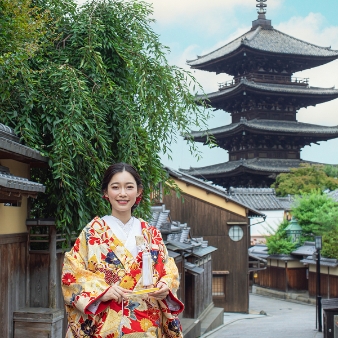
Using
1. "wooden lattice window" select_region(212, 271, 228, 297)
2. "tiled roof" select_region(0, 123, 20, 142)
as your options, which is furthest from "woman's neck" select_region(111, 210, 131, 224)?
"wooden lattice window" select_region(212, 271, 228, 297)

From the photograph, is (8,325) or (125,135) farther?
(125,135)

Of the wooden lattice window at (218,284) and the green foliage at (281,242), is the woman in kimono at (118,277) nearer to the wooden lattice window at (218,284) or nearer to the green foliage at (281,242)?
the wooden lattice window at (218,284)

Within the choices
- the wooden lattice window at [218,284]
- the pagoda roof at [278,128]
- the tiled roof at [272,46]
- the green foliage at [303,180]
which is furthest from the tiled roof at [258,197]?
the tiled roof at [272,46]

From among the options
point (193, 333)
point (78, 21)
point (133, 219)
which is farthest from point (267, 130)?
point (133, 219)

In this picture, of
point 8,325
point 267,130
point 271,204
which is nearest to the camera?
point 8,325

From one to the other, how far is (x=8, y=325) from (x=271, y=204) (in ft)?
83.2

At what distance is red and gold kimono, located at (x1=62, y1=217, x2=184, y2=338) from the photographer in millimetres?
3227

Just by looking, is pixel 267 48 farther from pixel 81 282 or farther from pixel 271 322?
pixel 81 282

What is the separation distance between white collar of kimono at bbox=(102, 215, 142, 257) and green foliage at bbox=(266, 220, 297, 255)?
2457 centimetres

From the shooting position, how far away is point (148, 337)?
3.31m

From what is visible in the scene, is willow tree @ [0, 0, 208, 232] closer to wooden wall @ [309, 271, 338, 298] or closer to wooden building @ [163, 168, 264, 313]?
wooden building @ [163, 168, 264, 313]

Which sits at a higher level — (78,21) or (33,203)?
(78,21)

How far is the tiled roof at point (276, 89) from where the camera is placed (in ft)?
108

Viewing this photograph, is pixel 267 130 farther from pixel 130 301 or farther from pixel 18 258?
pixel 130 301
